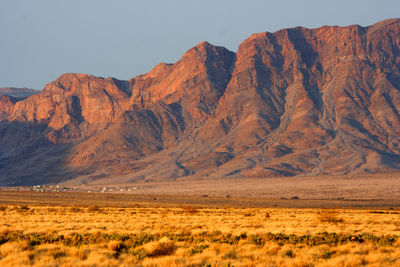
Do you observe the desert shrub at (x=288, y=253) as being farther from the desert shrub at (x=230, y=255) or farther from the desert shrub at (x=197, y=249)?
the desert shrub at (x=197, y=249)

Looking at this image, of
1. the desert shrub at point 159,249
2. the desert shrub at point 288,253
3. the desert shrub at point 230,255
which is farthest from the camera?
the desert shrub at point 159,249

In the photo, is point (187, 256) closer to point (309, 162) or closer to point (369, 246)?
point (369, 246)

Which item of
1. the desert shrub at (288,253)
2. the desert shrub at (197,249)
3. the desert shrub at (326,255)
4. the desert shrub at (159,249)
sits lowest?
the desert shrub at (326,255)

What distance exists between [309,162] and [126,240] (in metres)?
148

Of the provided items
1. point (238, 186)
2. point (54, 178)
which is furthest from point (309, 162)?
point (54, 178)

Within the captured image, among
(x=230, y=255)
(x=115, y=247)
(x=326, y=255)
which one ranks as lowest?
(x=326, y=255)

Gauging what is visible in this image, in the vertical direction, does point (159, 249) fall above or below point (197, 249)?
above

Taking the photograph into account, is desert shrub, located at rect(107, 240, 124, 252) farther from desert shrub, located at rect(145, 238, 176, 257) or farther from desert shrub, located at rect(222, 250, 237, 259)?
desert shrub, located at rect(222, 250, 237, 259)

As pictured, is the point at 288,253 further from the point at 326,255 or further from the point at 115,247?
the point at 115,247

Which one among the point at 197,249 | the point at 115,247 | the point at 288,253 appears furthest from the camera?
the point at 115,247

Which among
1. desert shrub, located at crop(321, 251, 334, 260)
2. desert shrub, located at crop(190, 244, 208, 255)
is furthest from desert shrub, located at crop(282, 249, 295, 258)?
desert shrub, located at crop(190, 244, 208, 255)

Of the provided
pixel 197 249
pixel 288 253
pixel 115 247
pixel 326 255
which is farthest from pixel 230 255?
pixel 115 247

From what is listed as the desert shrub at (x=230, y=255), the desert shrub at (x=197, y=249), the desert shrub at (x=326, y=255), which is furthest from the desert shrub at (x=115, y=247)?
the desert shrub at (x=326, y=255)

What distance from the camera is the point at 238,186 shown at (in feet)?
429
